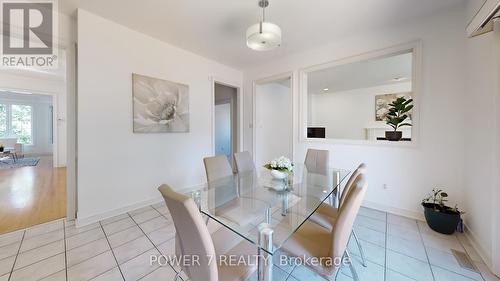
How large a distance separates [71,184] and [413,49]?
465 centimetres

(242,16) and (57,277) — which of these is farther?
(242,16)

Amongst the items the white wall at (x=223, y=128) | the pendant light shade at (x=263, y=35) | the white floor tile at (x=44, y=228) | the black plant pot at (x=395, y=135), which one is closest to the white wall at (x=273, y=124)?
the white wall at (x=223, y=128)

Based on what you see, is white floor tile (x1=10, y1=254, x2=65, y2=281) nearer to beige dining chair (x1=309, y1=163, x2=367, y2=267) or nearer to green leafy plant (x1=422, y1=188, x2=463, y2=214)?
beige dining chair (x1=309, y1=163, x2=367, y2=267)

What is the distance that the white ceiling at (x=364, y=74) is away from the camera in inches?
153

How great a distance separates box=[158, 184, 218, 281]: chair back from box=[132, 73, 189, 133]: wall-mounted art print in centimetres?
226

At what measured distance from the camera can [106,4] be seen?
83.1 inches

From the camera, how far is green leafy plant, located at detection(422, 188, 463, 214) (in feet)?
6.78

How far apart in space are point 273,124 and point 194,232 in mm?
4521

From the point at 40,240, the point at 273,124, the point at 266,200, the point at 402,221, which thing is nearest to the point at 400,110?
the point at 402,221

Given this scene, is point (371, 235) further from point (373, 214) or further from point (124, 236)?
point (124, 236)

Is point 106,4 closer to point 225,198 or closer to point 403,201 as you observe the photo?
point 225,198

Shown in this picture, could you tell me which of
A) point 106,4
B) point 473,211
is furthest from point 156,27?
point 473,211

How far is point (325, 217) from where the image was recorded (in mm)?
1628

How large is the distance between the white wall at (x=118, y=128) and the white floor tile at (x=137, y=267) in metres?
1.14
